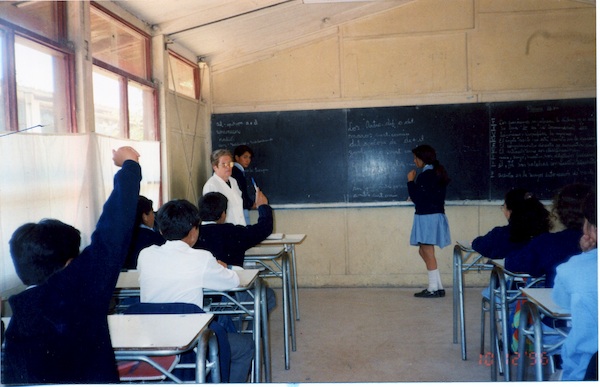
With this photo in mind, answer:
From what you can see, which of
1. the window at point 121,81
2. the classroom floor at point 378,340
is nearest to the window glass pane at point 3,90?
the window at point 121,81

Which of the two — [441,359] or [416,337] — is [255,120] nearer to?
[416,337]

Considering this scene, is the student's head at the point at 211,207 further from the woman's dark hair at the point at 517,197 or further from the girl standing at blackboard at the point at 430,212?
the girl standing at blackboard at the point at 430,212

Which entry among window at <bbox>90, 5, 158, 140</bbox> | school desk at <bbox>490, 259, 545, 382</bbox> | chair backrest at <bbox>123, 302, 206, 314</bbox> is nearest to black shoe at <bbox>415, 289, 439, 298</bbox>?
school desk at <bbox>490, 259, 545, 382</bbox>

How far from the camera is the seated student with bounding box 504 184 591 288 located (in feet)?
7.75

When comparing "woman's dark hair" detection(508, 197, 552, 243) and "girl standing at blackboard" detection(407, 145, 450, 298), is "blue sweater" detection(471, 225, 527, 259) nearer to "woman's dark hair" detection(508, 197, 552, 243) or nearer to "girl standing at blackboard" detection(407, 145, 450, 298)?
"woman's dark hair" detection(508, 197, 552, 243)

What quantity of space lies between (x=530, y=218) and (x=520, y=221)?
0.17 ft

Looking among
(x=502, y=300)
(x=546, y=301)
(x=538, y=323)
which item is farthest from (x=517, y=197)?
(x=538, y=323)

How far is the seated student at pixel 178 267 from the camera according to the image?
7.14 feet

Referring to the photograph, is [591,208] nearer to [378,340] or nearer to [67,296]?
[67,296]

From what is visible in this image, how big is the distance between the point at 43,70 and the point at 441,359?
2.82 m

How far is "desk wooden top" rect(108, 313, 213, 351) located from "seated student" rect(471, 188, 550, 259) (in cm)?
180

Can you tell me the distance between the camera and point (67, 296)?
4.58 feet

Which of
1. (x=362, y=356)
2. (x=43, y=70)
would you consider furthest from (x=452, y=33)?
(x=43, y=70)

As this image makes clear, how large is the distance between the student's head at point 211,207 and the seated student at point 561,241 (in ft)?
5.00
